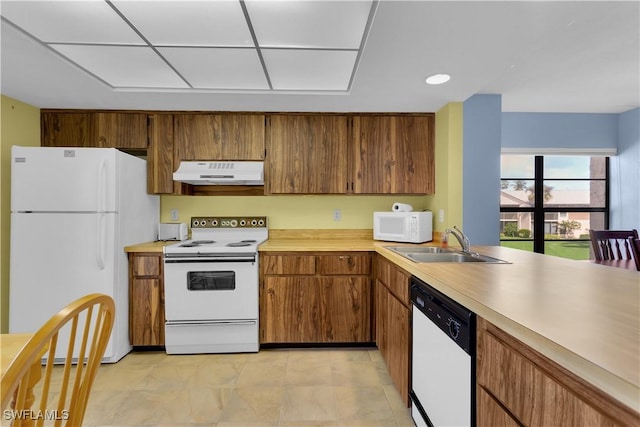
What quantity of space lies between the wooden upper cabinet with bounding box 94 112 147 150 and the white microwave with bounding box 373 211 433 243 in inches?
90.8

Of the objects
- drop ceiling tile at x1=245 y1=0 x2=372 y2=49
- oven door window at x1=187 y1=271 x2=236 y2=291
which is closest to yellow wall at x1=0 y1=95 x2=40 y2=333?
oven door window at x1=187 y1=271 x2=236 y2=291

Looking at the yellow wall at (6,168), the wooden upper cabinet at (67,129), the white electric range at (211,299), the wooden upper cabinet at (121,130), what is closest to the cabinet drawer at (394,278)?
the white electric range at (211,299)

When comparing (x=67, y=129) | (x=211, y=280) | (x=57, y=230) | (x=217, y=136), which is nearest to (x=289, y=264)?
(x=211, y=280)

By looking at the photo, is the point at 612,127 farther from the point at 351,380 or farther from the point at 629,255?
the point at 351,380

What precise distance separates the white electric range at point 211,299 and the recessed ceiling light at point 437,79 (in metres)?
1.85

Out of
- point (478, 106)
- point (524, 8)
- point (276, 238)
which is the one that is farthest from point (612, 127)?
point (276, 238)

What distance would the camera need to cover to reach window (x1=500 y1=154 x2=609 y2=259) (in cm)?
376

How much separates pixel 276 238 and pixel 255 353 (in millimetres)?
1096

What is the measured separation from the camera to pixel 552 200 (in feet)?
12.4

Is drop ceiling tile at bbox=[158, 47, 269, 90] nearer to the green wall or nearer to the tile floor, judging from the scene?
the green wall

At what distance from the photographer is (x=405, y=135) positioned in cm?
299

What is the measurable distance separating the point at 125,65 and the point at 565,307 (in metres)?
2.67

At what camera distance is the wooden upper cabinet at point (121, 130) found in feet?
9.43

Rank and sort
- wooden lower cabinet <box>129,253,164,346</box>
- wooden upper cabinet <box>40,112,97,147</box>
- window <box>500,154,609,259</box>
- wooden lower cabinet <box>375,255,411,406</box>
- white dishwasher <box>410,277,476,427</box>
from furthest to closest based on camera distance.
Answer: window <box>500,154,609,259</box> < wooden upper cabinet <box>40,112,97,147</box> < wooden lower cabinet <box>129,253,164,346</box> < wooden lower cabinet <box>375,255,411,406</box> < white dishwasher <box>410,277,476,427</box>
